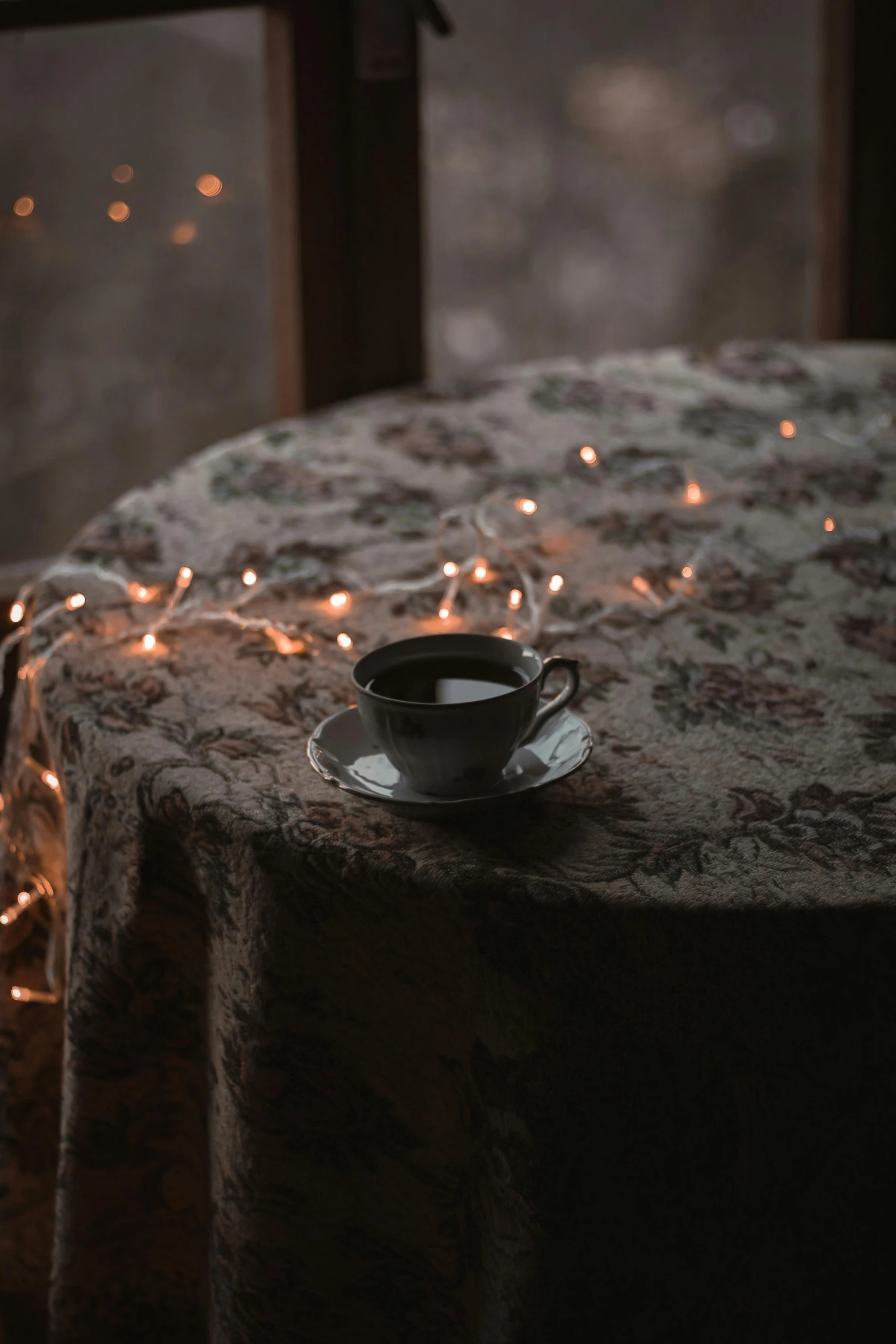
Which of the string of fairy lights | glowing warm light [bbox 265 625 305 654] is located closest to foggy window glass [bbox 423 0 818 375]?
the string of fairy lights

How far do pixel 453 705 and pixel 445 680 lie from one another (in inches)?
3.1

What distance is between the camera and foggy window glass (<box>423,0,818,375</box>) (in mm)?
2227

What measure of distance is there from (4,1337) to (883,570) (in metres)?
1.09

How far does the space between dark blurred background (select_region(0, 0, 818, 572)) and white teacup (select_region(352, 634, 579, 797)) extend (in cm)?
134

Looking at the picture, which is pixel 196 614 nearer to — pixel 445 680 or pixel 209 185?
pixel 445 680

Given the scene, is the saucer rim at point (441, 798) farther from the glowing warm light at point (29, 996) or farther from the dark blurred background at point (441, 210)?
the dark blurred background at point (441, 210)

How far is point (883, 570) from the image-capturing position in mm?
1135

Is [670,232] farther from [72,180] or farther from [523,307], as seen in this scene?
[72,180]

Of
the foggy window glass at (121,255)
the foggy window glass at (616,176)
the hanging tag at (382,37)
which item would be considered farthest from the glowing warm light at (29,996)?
the foggy window glass at (616,176)

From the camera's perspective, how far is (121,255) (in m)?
1.85

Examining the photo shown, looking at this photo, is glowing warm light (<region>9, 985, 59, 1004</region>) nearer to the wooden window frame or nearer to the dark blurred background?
the dark blurred background

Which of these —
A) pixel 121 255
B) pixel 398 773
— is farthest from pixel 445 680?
pixel 121 255

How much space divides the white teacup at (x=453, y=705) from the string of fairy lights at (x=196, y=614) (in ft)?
0.85

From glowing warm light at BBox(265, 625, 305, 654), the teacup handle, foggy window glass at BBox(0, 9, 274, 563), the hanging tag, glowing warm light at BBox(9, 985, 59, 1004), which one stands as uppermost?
the hanging tag
